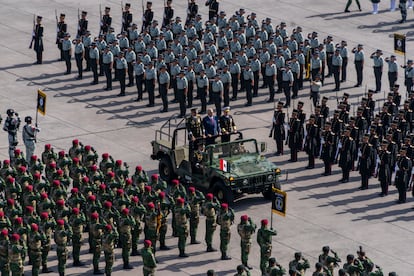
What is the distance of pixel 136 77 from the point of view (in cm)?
5678

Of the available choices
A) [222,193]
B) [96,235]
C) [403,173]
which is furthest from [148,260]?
[403,173]

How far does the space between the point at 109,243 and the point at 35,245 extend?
1.94 m

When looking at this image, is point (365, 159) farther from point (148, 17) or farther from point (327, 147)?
point (148, 17)

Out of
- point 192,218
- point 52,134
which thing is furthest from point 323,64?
point 192,218

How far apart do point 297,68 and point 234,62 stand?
236 cm

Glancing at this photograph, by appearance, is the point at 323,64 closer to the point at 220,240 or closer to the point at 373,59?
the point at 373,59

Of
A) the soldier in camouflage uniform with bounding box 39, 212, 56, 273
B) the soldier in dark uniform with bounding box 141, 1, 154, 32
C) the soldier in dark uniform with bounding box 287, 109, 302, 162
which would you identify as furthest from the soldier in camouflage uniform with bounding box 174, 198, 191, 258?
the soldier in dark uniform with bounding box 141, 1, 154, 32

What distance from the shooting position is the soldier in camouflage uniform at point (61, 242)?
4106cm

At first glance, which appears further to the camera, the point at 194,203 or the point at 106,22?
the point at 106,22

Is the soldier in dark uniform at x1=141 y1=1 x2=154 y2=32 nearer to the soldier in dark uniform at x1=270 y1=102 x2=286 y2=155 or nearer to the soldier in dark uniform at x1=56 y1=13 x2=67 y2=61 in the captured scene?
the soldier in dark uniform at x1=56 y1=13 x2=67 y2=61

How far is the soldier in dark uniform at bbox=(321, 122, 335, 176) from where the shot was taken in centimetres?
4959

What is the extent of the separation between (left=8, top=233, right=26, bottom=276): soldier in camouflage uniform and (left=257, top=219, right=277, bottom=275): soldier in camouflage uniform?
633 cm

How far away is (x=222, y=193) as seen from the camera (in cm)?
4634

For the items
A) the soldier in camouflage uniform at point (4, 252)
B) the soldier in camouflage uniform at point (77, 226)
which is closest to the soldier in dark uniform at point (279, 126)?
the soldier in camouflage uniform at point (77, 226)
